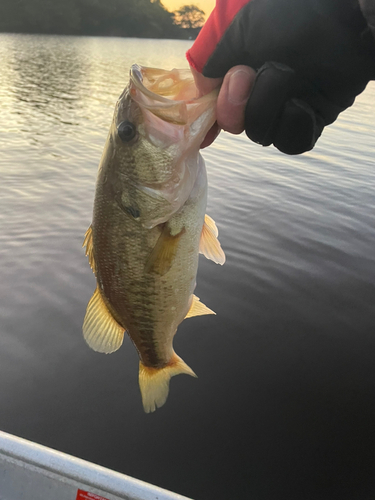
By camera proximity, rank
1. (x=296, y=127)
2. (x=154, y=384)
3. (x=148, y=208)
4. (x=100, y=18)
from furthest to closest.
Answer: (x=100, y=18) < (x=154, y=384) < (x=148, y=208) < (x=296, y=127)

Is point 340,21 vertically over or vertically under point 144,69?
over

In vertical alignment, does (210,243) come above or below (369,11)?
below

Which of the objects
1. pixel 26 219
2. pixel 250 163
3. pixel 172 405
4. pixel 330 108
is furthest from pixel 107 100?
pixel 330 108

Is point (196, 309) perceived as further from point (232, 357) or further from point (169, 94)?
point (232, 357)

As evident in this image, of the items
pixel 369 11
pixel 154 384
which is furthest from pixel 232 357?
pixel 369 11

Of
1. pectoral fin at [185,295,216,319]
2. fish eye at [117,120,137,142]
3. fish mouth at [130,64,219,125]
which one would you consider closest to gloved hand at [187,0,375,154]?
fish mouth at [130,64,219,125]

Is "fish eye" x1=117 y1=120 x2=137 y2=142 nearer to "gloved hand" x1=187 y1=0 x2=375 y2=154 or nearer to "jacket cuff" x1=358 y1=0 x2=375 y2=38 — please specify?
"gloved hand" x1=187 y1=0 x2=375 y2=154

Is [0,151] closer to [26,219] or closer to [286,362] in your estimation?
[26,219]
